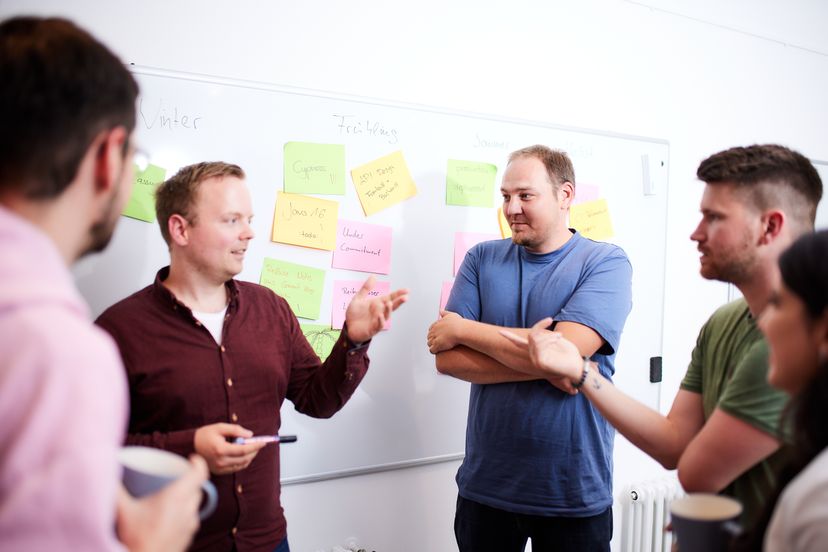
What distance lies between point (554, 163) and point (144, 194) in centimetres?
128

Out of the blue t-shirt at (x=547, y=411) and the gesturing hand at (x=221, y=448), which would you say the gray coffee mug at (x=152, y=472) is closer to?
the gesturing hand at (x=221, y=448)

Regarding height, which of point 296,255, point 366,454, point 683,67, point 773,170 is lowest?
point 366,454

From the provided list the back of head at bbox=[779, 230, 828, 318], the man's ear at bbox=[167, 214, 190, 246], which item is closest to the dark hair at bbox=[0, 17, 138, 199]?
the man's ear at bbox=[167, 214, 190, 246]

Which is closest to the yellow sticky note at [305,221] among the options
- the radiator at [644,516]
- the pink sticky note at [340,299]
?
the pink sticky note at [340,299]

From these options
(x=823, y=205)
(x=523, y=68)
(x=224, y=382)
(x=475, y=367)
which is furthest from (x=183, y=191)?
(x=823, y=205)

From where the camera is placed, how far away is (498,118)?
2523 millimetres

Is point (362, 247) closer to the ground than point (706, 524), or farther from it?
farther from it

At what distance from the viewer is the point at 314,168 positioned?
2158 millimetres

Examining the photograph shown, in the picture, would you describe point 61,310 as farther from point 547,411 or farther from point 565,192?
point 565,192

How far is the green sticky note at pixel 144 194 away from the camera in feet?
6.31

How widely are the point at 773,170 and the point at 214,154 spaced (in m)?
1.56

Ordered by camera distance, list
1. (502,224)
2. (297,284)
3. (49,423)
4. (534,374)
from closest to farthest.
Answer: (49,423), (534,374), (297,284), (502,224)

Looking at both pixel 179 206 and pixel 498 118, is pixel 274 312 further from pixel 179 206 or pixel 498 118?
pixel 498 118

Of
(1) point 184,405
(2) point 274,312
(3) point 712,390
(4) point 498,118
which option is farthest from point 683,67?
(1) point 184,405
